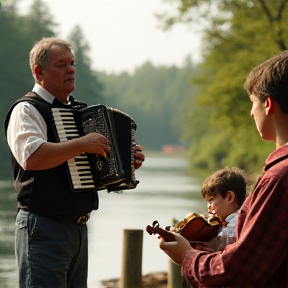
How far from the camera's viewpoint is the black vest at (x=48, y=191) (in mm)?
4387

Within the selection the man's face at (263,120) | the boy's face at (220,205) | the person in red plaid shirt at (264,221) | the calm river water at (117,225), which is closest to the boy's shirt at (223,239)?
the boy's face at (220,205)

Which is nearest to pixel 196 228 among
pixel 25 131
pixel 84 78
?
pixel 25 131

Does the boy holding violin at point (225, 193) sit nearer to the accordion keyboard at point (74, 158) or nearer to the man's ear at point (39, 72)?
the accordion keyboard at point (74, 158)

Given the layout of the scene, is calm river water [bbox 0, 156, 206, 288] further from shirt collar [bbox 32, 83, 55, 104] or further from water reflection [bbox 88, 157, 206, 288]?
shirt collar [bbox 32, 83, 55, 104]

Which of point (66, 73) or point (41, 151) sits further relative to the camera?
point (66, 73)

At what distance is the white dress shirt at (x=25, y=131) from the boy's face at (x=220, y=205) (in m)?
1.01

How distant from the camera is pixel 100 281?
1016 centimetres

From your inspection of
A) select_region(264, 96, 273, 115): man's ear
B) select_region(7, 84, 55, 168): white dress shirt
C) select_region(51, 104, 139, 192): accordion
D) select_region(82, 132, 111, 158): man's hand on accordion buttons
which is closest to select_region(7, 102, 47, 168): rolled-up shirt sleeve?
select_region(7, 84, 55, 168): white dress shirt

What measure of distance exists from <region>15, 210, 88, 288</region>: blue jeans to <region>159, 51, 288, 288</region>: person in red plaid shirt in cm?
175

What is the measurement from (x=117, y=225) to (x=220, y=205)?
13.6 meters

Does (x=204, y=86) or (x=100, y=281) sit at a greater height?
(x=204, y=86)

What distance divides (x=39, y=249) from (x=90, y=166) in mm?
581

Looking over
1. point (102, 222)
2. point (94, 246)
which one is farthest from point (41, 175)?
point (102, 222)

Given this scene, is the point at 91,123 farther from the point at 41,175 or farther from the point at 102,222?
the point at 102,222
